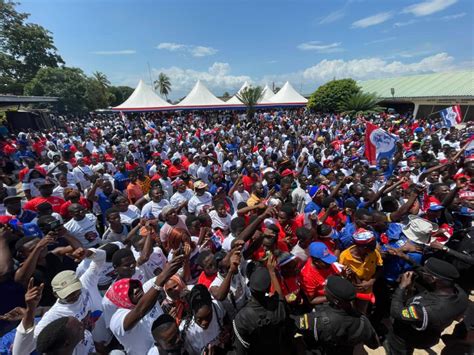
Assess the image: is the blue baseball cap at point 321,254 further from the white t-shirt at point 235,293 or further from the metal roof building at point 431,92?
the metal roof building at point 431,92

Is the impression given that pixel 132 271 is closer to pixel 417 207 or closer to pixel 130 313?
pixel 130 313

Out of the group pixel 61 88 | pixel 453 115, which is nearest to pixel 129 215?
pixel 453 115

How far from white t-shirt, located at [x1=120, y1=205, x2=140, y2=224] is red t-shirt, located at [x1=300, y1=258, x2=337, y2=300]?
3.05 m

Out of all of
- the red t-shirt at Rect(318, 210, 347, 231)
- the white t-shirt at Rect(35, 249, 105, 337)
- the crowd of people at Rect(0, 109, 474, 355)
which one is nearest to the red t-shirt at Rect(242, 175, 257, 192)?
the crowd of people at Rect(0, 109, 474, 355)

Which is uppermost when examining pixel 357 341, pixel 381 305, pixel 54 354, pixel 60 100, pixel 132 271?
pixel 60 100

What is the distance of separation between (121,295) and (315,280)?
1.92 m

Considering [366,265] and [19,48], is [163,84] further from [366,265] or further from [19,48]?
[366,265]

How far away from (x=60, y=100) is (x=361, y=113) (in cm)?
3298

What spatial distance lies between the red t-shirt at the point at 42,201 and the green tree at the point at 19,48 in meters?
39.6

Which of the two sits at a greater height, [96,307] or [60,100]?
[60,100]

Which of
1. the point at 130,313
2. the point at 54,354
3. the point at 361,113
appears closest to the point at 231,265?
the point at 130,313

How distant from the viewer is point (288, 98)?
3144 cm

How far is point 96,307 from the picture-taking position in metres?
2.61

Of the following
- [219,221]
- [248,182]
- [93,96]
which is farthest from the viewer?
[93,96]
